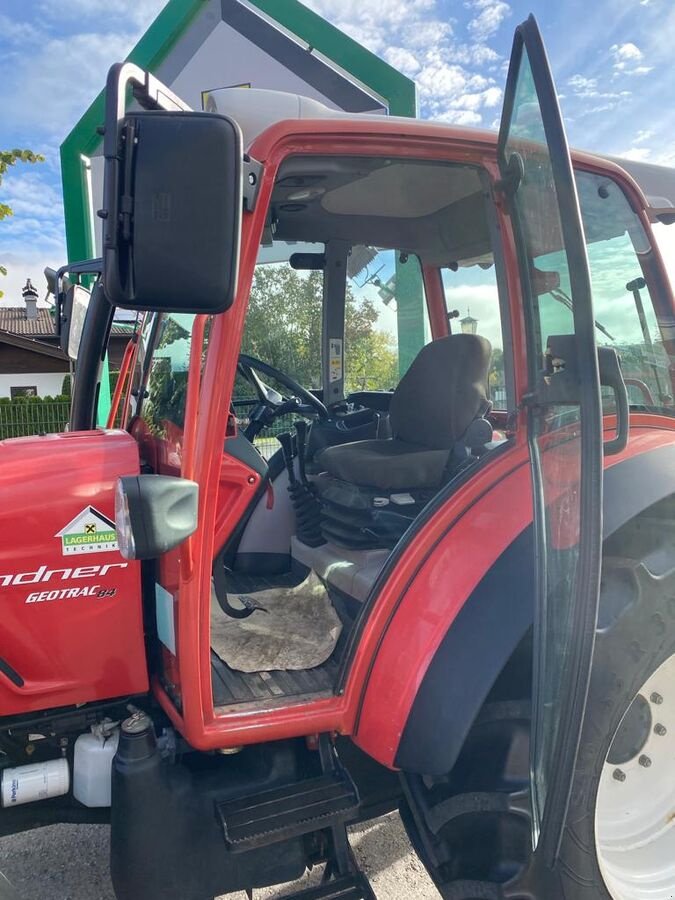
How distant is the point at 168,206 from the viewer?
3.80 ft

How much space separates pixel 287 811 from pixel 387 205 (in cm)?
207

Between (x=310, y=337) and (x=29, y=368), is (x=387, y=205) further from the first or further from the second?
(x=29, y=368)

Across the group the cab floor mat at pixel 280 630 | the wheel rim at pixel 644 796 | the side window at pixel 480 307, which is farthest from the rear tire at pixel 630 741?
the cab floor mat at pixel 280 630

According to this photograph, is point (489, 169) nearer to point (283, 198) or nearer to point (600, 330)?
point (600, 330)

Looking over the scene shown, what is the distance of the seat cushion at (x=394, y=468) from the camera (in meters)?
2.49

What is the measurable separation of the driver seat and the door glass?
747 millimetres

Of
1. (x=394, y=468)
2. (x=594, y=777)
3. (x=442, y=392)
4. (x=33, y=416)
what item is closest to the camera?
(x=594, y=777)

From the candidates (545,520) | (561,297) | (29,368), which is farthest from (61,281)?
(29,368)

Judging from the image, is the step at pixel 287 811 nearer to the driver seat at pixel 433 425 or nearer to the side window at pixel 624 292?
the driver seat at pixel 433 425

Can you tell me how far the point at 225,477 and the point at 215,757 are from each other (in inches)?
35.2

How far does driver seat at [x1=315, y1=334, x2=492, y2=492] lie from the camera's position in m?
2.44

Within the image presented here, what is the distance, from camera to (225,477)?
2.27 m

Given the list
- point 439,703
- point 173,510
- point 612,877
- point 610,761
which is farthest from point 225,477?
point 612,877

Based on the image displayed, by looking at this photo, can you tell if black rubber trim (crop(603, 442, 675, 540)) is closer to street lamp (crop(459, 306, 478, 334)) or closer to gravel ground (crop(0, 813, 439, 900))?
street lamp (crop(459, 306, 478, 334))
